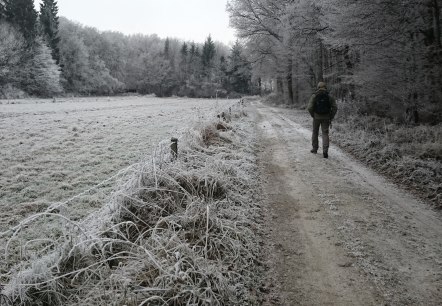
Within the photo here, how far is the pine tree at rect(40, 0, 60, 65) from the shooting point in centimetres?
5872

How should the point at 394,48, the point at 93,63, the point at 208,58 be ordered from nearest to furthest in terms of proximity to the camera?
the point at 394,48
the point at 93,63
the point at 208,58

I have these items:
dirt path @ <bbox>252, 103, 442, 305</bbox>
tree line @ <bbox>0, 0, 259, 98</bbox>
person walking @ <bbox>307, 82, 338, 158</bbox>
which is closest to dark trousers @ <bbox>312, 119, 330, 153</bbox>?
person walking @ <bbox>307, 82, 338, 158</bbox>

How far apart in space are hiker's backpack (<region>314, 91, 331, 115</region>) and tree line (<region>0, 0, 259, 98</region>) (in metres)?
29.5

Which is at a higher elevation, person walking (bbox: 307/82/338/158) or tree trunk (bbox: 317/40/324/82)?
tree trunk (bbox: 317/40/324/82)

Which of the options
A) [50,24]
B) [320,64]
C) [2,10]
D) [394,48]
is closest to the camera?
[394,48]

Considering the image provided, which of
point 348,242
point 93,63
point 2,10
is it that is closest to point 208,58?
point 93,63

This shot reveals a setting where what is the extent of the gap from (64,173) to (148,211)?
470 centimetres

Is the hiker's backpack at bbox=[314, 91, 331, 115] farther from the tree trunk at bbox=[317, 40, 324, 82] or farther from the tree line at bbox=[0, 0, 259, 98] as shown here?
the tree line at bbox=[0, 0, 259, 98]

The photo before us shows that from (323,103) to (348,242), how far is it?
5.99 m

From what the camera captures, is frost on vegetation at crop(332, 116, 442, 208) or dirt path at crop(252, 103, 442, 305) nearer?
dirt path at crop(252, 103, 442, 305)

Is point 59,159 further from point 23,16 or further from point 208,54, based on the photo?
point 208,54

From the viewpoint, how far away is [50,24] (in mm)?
59406

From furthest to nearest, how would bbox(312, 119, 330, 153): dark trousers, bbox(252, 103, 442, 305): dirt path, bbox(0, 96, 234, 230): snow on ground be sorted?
bbox(312, 119, 330, 153): dark trousers < bbox(0, 96, 234, 230): snow on ground < bbox(252, 103, 442, 305): dirt path

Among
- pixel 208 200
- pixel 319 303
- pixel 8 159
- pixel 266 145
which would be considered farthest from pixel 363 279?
pixel 8 159
